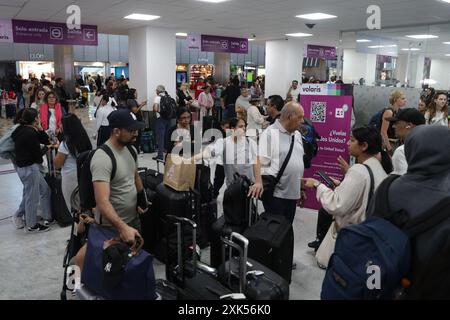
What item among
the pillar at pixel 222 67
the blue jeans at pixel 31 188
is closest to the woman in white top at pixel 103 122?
the blue jeans at pixel 31 188

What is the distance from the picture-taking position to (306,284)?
3.45 meters

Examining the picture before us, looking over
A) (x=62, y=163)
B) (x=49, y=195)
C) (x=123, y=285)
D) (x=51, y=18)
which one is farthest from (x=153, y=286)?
(x=51, y=18)

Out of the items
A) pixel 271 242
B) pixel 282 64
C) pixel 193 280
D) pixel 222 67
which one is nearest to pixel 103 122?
pixel 271 242

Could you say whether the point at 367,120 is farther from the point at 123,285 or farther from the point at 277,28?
the point at 123,285

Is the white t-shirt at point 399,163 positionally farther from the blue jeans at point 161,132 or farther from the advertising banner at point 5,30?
the advertising banner at point 5,30

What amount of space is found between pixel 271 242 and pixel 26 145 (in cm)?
295

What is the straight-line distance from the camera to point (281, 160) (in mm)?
3404

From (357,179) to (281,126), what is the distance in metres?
1.00

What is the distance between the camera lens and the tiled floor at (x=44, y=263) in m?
3.28

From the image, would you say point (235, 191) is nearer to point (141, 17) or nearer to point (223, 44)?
point (141, 17)

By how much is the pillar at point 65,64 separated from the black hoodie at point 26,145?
12.3 m

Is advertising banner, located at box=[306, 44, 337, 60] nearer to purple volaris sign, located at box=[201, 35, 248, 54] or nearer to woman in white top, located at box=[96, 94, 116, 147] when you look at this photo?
purple volaris sign, located at box=[201, 35, 248, 54]

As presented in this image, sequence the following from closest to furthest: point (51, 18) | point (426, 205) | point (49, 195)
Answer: point (426, 205)
point (49, 195)
point (51, 18)

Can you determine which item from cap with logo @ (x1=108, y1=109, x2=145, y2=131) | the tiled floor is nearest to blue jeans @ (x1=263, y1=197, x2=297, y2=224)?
the tiled floor
